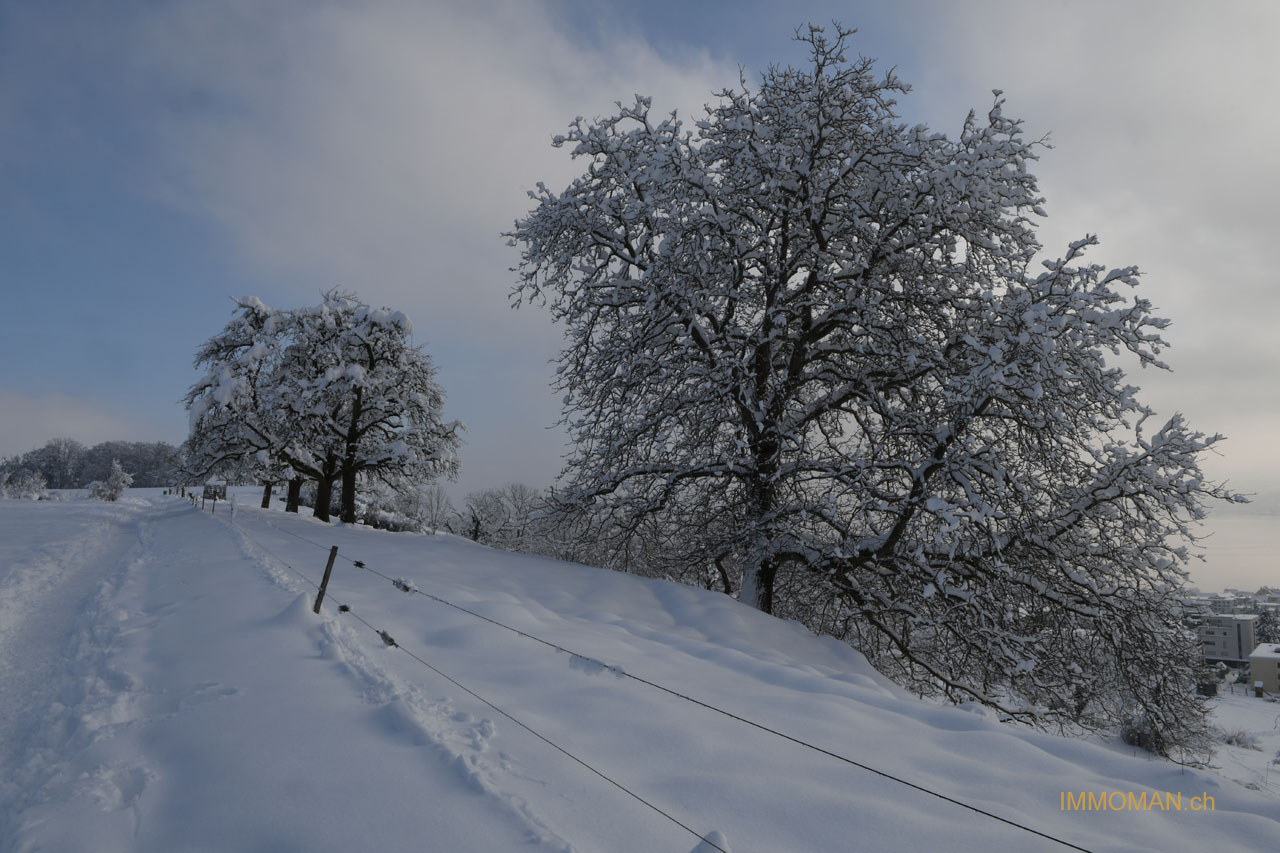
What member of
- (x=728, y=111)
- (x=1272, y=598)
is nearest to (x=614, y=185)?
(x=728, y=111)

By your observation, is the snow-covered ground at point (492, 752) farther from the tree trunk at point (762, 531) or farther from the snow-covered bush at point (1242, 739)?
the snow-covered bush at point (1242, 739)

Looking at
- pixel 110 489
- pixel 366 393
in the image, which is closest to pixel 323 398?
pixel 366 393

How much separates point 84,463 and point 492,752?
15030 cm

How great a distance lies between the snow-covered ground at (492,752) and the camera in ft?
9.48

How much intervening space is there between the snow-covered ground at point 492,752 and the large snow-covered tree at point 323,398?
14.5 m

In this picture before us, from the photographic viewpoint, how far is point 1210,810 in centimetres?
309

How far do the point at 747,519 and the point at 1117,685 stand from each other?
488 centimetres

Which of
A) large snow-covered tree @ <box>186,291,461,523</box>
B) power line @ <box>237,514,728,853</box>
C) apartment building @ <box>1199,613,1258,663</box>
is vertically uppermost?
large snow-covered tree @ <box>186,291,461,523</box>

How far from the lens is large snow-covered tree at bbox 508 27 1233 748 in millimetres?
7492

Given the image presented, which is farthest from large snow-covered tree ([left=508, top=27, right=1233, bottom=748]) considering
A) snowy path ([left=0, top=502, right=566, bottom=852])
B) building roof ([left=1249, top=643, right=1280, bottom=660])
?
building roof ([left=1249, top=643, right=1280, bottom=660])

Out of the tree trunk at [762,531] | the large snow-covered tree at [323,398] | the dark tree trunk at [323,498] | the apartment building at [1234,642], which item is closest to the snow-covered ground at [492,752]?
the tree trunk at [762,531]

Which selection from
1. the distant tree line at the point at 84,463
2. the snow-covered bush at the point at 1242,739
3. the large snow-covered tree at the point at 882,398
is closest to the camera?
the large snow-covered tree at the point at 882,398

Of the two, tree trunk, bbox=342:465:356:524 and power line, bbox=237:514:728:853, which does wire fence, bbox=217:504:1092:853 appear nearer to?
power line, bbox=237:514:728:853

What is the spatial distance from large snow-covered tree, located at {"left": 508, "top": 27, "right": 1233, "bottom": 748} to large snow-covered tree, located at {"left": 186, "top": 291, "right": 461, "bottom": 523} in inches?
511
